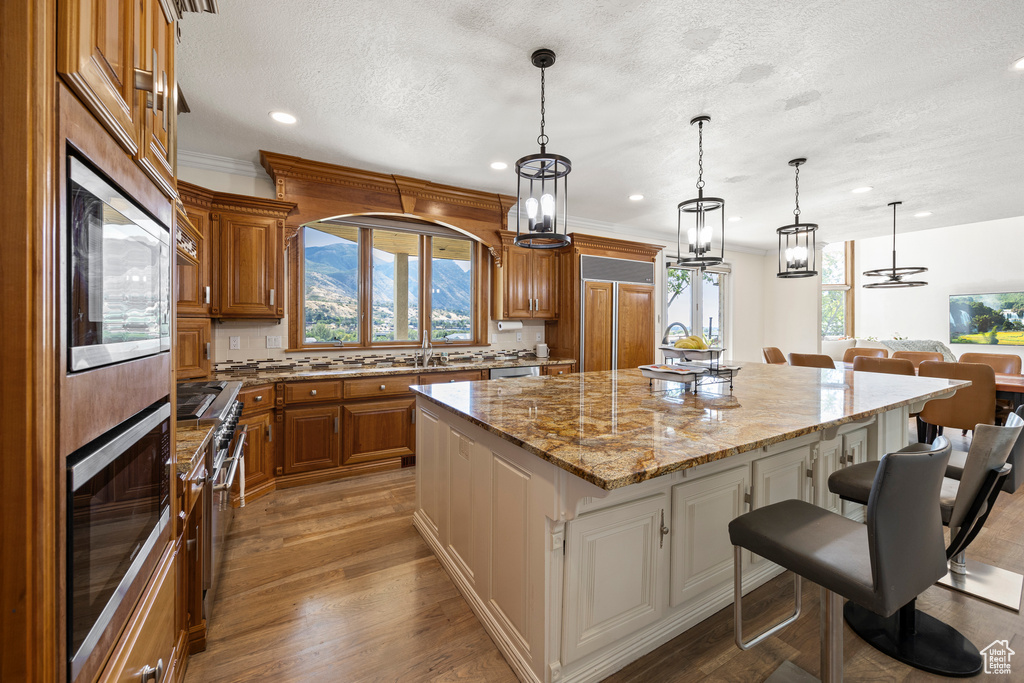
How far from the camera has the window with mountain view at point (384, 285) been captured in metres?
4.08

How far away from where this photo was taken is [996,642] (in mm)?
1718

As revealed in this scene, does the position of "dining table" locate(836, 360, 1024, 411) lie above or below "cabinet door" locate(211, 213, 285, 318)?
below

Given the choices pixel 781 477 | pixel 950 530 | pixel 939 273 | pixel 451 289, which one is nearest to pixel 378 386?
pixel 451 289

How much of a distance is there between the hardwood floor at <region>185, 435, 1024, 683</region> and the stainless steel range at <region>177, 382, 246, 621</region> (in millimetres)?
184

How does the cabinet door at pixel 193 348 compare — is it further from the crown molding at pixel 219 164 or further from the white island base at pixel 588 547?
the white island base at pixel 588 547

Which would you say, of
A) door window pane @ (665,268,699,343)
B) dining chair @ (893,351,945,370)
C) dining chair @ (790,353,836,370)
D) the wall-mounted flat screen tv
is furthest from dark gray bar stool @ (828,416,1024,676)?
the wall-mounted flat screen tv

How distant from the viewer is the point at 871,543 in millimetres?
1068

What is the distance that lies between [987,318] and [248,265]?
36.1ft

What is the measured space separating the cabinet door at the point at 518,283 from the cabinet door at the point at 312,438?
2.17 m

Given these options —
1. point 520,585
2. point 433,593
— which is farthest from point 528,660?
point 433,593

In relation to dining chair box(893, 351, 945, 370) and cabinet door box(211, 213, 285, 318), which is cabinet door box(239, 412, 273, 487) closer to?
cabinet door box(211, 213, 285, 318)

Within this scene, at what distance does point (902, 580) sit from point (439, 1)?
256 centimetres

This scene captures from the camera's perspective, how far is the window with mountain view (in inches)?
161

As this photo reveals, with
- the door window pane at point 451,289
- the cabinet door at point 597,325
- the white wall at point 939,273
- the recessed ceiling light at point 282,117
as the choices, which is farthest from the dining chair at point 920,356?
the recessed ceiling light at point 282,117
